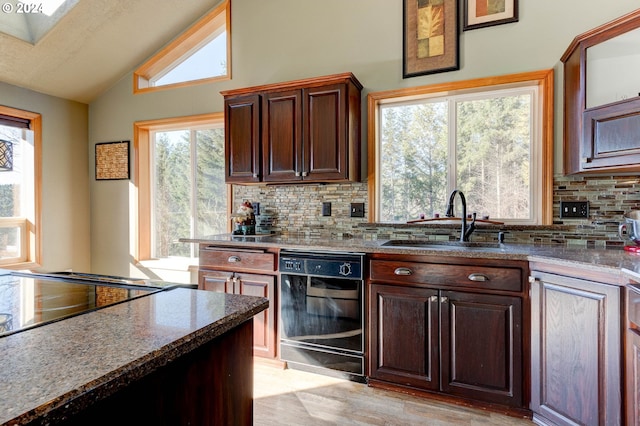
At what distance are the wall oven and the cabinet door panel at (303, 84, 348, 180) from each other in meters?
0.70

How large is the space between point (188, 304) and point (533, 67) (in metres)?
2.72

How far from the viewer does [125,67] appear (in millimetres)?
3807

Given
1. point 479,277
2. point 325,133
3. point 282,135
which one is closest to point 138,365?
point 479,277

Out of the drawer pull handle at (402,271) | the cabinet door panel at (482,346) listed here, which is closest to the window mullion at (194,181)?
the drawer pull handle at (402,271)

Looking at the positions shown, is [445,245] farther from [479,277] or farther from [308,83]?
[308,83]

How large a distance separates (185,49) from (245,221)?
209 cm

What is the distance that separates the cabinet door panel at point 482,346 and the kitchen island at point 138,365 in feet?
4.80

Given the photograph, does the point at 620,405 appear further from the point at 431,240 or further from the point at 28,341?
the point at 28,341

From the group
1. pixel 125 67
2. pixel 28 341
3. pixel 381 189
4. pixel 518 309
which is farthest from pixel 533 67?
pixel 125 67

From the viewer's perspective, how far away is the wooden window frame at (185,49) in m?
3.46

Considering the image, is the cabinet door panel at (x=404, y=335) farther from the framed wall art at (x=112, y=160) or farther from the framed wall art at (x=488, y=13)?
the framed wall art at (x=112, y=160)

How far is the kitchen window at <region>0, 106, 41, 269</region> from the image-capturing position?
3.43 m

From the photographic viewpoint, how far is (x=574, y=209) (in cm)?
237

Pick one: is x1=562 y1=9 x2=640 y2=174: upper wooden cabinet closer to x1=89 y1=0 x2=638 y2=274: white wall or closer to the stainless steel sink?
x1=89 y1=0 x2=638 y2=274: white wall
